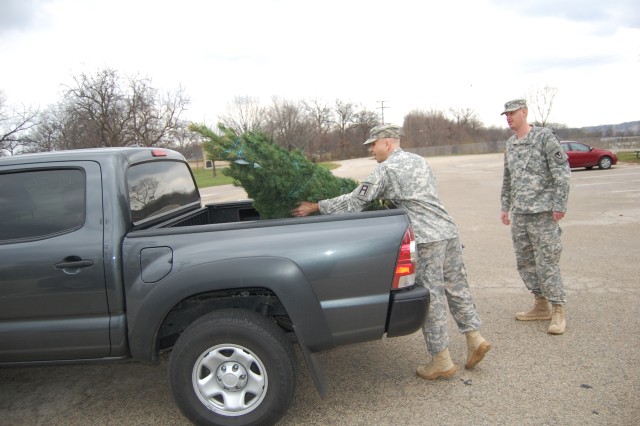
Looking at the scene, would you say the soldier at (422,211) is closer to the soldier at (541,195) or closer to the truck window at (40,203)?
the soldier at (541,195)

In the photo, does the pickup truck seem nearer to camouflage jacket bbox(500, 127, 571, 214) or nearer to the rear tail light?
the rear tail light

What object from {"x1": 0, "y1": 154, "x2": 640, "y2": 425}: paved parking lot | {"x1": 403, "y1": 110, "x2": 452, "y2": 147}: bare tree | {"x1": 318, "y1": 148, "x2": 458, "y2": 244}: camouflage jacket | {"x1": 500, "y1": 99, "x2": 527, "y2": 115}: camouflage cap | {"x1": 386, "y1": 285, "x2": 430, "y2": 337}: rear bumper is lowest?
{"x1": 0, "y1": 154, "x2": 640, "y2": 425}: paved parking lot

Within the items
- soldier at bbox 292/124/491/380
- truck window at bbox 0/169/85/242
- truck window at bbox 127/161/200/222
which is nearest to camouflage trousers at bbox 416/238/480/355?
soldier at bbox 292/124/491/380

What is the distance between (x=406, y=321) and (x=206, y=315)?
3.98 feet

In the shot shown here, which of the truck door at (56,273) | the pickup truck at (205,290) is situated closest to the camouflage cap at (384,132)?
the pickup truck at (205,290)

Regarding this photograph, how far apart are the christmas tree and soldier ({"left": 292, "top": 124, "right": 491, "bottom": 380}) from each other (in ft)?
0.39

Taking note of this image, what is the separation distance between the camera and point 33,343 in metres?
2.79

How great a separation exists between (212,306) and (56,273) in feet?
3.06

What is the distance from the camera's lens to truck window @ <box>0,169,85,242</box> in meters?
2.85

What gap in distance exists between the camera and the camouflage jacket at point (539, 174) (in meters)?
3.87

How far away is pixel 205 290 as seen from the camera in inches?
104

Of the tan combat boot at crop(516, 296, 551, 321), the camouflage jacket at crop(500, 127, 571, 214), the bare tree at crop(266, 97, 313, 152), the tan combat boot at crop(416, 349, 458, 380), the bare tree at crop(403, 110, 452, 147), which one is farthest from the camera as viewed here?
the bare tree at crop(403, 110, 452, 147)

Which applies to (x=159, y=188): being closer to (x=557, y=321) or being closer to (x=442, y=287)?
(x=442, y=287)

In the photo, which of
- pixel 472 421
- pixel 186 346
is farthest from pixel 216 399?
pixel 472 421
